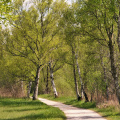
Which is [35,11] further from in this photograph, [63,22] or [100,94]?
[100,94]

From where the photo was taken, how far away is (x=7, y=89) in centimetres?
3014

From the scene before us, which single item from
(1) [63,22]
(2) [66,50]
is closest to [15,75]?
(2) [66,50]

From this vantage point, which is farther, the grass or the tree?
the tree

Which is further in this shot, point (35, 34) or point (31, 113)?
point (35, 34)

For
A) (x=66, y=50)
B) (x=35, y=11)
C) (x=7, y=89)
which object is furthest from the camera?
(x=7, y=89)

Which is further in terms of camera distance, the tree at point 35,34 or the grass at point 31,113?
the tree at point 35,34

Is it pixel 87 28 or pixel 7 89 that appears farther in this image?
pixel 7 89

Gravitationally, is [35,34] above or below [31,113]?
above

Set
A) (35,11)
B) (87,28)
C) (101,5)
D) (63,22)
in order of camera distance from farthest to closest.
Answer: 1. (35,11)
2. (63,22)
3. (87,28)
4. (101,5)

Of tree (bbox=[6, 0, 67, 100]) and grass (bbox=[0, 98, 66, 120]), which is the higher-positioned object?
tree (bbox=[6, 0, 67, 100])

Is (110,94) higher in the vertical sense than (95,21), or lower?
lower

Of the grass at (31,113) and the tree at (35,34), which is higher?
the tree at (35,34)

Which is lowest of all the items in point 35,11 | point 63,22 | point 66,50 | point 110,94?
point 110,94

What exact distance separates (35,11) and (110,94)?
13.3m
